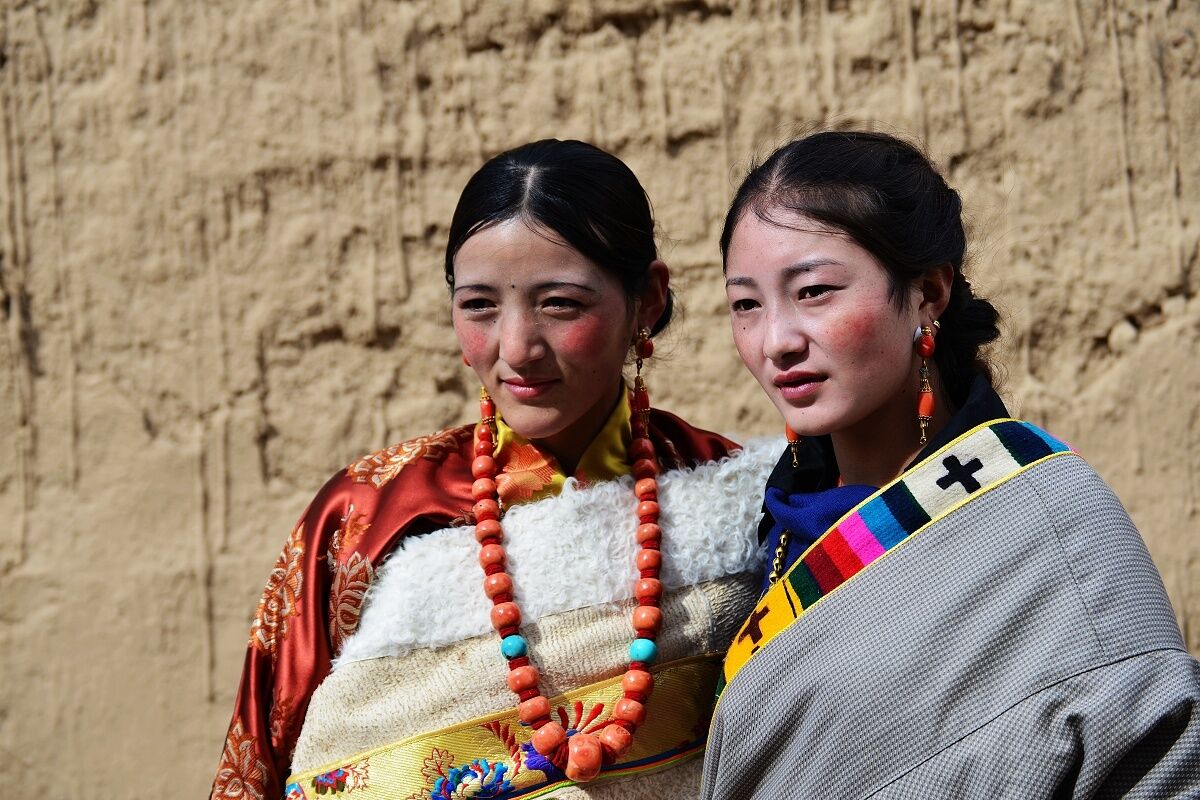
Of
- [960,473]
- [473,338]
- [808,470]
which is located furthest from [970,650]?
[473,338]

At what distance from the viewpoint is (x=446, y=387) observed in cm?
Result: 334

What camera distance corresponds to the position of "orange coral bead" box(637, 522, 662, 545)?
2045 millimetres

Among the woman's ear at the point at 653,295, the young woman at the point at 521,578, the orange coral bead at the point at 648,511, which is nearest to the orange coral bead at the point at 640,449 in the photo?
the young woman at the point at 521,578

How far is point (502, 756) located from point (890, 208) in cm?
108

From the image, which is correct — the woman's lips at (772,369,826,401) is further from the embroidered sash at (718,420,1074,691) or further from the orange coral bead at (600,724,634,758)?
the orange coral bead at (600,724,634,758)

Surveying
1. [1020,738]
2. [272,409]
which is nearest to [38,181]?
[272,409]

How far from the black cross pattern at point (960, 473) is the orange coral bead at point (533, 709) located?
72cm

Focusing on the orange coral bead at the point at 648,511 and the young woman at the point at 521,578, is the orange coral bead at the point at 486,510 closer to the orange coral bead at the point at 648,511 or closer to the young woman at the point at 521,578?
the young woman at the point at 521,578

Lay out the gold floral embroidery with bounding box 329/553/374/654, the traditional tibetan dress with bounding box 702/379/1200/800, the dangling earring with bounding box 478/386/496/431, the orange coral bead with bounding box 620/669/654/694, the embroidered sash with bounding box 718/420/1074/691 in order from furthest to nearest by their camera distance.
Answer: the dangling earring with bounding box 478/386/496/431 → the gold floral embroidery with bounding box 329/553/374/654 → the orange coral bead with bounding box 620/669/654/694 → the embroidered sash with bounding box 718/420/1074/691 → the traditional tibetan dress with bounding box 702/379/1200/800

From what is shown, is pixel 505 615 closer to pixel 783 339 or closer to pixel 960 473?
pixel 783 339

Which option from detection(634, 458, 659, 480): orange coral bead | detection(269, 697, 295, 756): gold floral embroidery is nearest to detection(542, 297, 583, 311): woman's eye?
detection(634, 458, 659, 480): orange coral bead

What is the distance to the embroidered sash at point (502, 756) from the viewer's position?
6.27 ft

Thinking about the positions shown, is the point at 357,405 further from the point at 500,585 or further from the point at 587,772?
the point at 587,772

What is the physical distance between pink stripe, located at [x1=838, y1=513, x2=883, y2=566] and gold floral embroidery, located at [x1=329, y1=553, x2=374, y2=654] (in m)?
0.82
